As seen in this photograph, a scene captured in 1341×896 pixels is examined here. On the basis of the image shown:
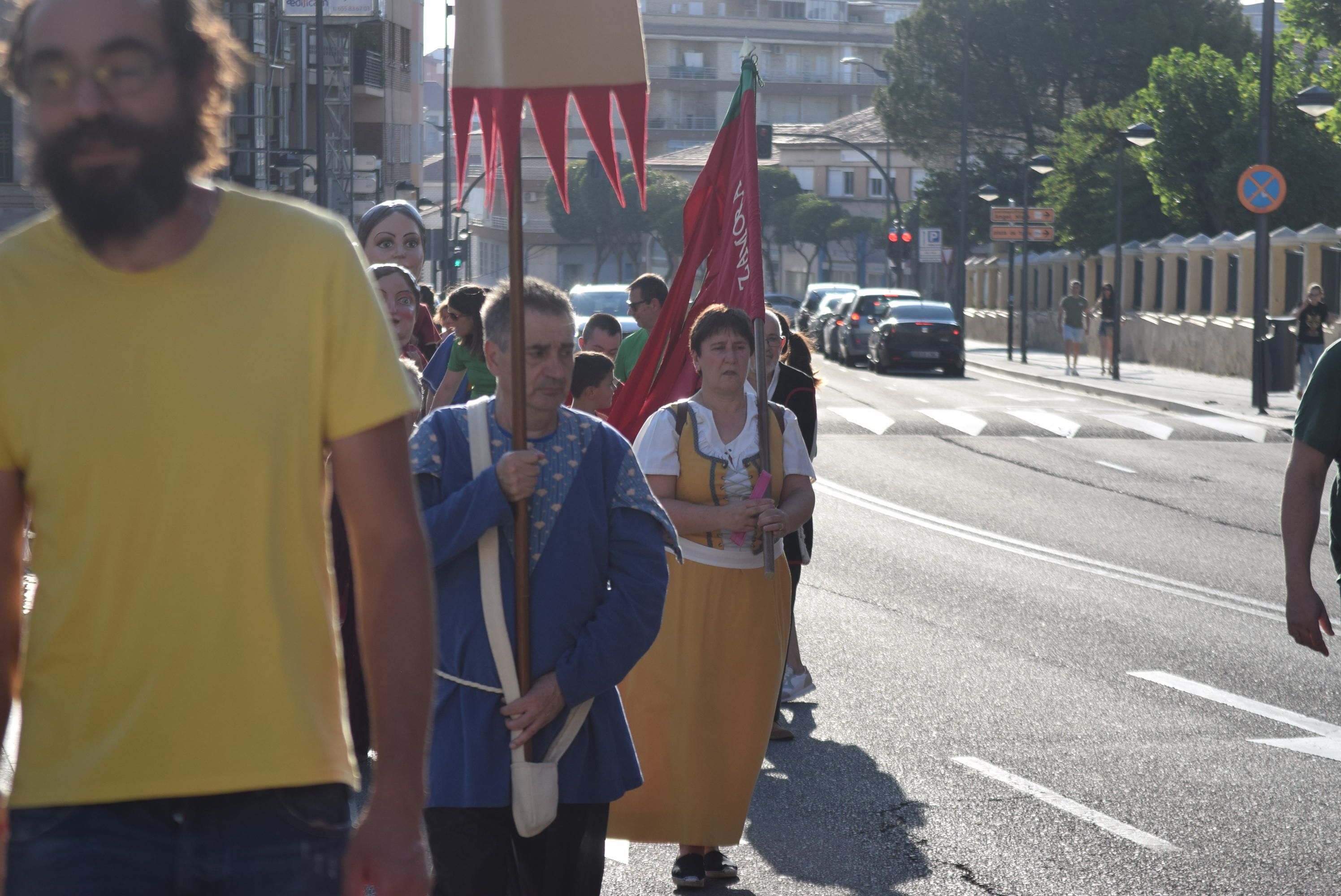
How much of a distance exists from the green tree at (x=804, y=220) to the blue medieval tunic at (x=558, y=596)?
95786 mm

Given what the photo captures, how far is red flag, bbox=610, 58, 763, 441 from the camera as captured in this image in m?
6.23

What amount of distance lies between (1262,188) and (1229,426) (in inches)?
130

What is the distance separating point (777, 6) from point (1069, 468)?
12441cm

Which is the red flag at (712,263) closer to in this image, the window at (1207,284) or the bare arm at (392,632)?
the bare arm at (392,632)

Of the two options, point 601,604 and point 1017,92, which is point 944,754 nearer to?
point 601,604

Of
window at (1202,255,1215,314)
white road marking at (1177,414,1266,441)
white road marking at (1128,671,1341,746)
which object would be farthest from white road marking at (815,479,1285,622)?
window at (1202,255,1215,314)

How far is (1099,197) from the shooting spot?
51031 millimetres

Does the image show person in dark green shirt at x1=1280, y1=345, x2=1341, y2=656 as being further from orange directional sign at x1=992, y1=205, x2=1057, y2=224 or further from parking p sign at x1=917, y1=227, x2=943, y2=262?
parking p sign at x1=917, y1=227, x2=943, y2=262

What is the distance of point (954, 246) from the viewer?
73500 mm

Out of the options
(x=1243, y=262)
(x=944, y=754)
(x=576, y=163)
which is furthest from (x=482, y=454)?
(x=576, y=163)

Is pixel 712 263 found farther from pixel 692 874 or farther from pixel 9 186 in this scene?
pixel 9 186

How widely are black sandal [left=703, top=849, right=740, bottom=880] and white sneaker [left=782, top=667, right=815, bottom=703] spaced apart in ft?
8.82

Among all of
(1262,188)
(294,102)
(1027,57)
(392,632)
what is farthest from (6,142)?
(1027,57)

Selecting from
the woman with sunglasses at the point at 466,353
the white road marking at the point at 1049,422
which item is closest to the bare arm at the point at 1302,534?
the woman with sunglasses at the point at 466,353
